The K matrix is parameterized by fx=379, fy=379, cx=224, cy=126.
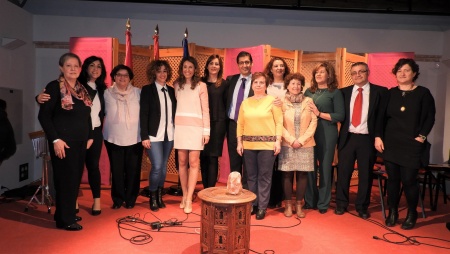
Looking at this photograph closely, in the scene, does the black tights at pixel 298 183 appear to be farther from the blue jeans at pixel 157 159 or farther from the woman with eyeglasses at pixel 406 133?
the blue jeans at pixel 157 159

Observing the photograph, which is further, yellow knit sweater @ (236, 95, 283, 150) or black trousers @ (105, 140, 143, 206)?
black trousers @ (105, 140, 143, 206)

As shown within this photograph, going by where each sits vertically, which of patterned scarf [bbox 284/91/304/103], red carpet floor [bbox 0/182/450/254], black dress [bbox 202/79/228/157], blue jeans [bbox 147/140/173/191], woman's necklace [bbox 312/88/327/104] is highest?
woman's necklace [bbox 312/88/327/104]

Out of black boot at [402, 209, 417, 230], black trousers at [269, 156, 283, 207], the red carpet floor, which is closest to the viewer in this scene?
the red carpet floor

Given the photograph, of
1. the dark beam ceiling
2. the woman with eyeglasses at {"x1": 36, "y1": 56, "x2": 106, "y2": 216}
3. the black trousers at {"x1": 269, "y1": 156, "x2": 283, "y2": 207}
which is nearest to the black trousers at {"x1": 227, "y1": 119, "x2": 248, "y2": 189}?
the black trousers at {"x1": 269, "y1": 156, "x2": 283, "y2": 207}

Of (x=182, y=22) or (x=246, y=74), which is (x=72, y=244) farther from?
(x=182, y=22)

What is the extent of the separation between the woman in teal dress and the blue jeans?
1.69 metres

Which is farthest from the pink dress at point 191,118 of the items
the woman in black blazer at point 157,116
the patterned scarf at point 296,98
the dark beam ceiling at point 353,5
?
the dark beam ceiling at point 353,5

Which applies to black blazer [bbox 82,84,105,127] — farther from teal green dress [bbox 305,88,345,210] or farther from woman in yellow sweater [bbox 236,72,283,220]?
teal green dress [bbox 305,88,345,210]

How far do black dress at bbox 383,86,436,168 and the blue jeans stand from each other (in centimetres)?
238

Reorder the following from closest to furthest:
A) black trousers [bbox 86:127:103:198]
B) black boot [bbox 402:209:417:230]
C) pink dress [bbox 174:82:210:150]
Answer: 1. black boot [bbox 402:209:417:230]
2. black trousers [bbox 86:127:103:198]
3. pink dress [bbox 174:82:210:150]

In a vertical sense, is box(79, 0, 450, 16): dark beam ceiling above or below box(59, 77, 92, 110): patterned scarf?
above

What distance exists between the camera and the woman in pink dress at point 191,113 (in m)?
4.09

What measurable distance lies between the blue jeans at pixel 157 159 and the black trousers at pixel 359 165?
1.96m

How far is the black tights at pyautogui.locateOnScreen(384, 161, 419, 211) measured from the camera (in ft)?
12.5
